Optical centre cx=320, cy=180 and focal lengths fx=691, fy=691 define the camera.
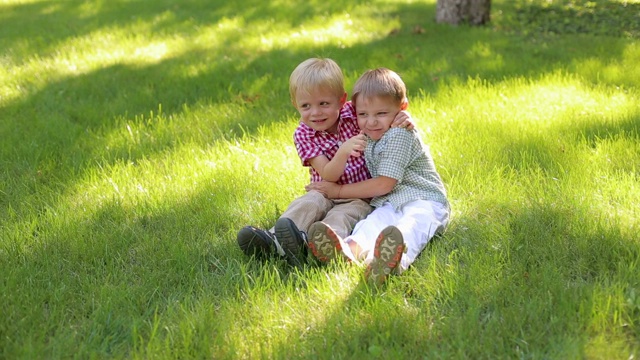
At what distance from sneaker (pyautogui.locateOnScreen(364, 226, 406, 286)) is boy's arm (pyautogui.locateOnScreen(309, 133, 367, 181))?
64cm

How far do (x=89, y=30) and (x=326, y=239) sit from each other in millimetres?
6706

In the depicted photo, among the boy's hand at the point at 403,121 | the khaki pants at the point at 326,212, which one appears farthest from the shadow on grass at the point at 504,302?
the boy's hand at the point at 403,121

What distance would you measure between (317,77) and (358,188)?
0.60 m

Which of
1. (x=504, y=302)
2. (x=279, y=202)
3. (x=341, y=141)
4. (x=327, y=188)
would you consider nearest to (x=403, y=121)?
(x=341, y=141)

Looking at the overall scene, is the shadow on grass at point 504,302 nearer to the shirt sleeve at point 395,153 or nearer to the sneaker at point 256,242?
the shirt sleeve at point 395,153

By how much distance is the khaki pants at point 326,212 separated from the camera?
132 inches

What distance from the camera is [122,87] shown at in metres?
6.35

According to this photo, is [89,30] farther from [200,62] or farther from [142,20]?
[200,62]

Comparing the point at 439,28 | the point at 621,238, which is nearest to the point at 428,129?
the point at 621,238

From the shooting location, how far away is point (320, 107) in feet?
11.6

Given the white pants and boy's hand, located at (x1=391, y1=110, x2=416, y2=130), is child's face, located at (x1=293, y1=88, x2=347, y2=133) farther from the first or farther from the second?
the white pants

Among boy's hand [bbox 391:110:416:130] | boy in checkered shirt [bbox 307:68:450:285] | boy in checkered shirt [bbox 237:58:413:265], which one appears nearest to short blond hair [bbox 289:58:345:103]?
boy in checkered shirt [bbox 237:58:413:265]

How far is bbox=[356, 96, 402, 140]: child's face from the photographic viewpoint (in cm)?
338

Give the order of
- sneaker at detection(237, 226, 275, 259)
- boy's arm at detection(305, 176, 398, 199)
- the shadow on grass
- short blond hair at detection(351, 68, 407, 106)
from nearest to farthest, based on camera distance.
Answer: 1. the shadow on grass
2. sneaker at detection(237, 226, 275, 259)
3. short blond hair at detection(351, 68, 407, 106)
4. boy's arm at detection(305, 176, 398, 199)
